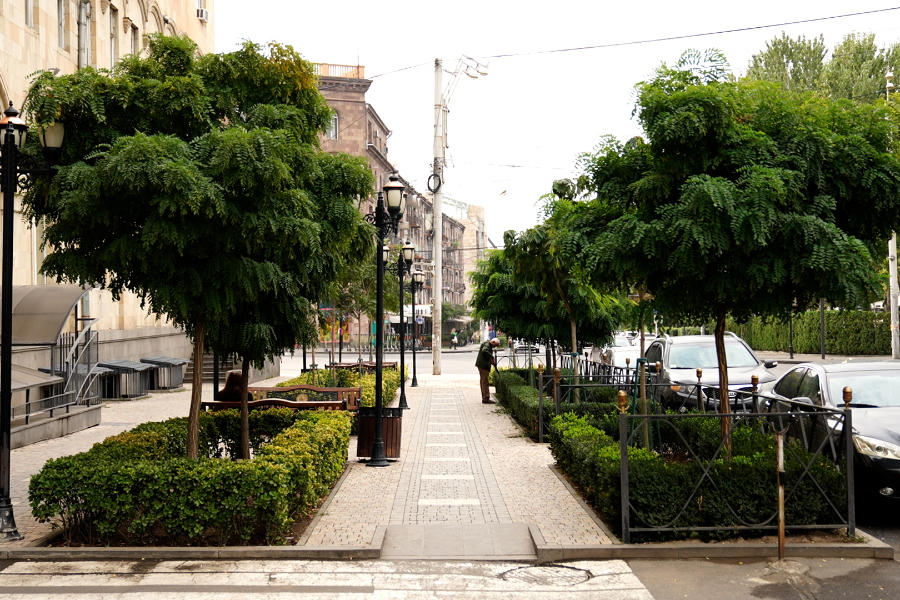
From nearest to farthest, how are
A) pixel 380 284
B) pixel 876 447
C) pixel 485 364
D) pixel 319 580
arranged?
pixel 319 580 < pixel 876 447 < pixel 380 284 < pixel 485 364

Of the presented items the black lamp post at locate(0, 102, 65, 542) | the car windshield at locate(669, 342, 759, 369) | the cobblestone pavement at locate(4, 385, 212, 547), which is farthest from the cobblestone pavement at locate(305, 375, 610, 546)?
the car windshield at locate(669, 342, 759, 369)

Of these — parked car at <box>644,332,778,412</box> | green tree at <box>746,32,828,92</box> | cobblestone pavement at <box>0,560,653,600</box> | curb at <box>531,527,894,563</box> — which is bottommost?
cobblestone pavement at <box>0,560,653,600</box>

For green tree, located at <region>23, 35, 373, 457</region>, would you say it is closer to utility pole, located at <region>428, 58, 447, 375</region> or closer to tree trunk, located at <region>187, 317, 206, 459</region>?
tree trunk, located at <region>187, 317, 206, 459</region>

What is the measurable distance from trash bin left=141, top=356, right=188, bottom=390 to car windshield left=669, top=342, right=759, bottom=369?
57.3 ft

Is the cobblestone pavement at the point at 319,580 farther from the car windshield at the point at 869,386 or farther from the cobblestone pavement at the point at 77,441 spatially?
the car windshield at the point at 869,386

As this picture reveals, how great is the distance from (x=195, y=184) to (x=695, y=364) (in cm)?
1392

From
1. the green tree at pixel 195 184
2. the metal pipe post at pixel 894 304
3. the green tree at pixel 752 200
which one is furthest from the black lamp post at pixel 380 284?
the metal pipe post at pixel 894 304

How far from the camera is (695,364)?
752 inches

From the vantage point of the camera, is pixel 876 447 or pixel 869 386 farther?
pixel 869 386

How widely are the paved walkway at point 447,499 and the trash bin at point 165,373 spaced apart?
11.3 metres

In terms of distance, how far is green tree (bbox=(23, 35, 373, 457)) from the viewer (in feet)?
25.8

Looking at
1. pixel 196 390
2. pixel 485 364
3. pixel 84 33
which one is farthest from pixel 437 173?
pixel 196 390

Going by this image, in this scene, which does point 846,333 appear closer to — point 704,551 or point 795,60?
point 795,60

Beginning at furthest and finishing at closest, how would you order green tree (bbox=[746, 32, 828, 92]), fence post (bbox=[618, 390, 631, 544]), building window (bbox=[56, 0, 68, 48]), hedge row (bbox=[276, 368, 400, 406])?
green tree (bbox=[746, 32, 828, 92]), building window (bbox=[56, 0, 68, 48]), hedge row (bbox=[276, 368, 400, 406]), fence post (bbox=[618, 390, 631, 544])
